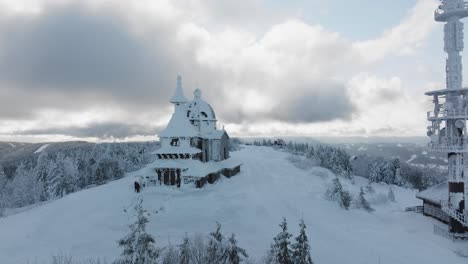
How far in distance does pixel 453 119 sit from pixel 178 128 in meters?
33.6

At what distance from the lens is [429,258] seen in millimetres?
24500

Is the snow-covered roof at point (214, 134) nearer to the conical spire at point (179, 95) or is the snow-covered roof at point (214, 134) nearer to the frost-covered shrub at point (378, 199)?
the conical spire at point (179, 95)

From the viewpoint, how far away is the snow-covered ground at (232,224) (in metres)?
25.8

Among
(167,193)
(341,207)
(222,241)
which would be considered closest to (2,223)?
(167,193)

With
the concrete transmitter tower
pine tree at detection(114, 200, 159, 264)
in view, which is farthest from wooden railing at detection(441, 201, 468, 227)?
pine tree at detection(114, 200, 159, 264)

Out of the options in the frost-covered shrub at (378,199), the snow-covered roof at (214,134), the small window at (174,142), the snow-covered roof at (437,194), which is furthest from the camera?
the snow-covered roof at (214,134)

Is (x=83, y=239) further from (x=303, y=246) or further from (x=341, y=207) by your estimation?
(x=341, y=207)

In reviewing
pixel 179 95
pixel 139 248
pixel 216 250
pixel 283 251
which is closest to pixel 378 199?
pixel 179 95

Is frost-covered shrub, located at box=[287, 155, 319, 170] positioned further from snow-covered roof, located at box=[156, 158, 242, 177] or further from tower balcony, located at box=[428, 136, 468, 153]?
tower balcony, located at box=[428, 136, 468, 153]

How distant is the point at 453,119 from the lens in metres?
31.1

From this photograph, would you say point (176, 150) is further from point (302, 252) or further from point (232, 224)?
point (302, 252)

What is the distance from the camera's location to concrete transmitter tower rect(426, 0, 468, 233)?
30.4 m

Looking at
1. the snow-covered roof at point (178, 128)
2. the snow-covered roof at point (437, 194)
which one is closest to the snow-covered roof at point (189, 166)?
the snow-covered roof at point (178, 128)

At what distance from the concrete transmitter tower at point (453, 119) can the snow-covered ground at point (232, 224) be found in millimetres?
4087
